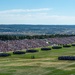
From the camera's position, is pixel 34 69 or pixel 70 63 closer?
pixel 34 69

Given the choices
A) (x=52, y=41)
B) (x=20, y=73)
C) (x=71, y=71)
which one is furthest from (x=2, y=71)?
(x=52, y=41)

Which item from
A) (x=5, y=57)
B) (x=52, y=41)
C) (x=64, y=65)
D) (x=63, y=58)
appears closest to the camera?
(x=64, y=65)

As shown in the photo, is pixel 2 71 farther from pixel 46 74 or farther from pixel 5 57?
pixel 5 57

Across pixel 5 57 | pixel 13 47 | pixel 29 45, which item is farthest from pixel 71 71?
pixel 29 45

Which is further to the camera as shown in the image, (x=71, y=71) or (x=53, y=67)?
(x=53, y=67)

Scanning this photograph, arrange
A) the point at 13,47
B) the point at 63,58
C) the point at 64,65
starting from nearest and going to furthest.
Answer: the point at 64,65, the point at 63,58, the point at 13,47

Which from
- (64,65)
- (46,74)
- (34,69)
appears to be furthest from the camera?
(64,65)

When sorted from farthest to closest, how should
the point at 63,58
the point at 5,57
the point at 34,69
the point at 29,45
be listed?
1. the point at 29,45
2. the point at 5,57
3. the point at 63,58
4. the point at 34,69

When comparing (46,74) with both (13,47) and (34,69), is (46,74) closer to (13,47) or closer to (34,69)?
(34,69)
